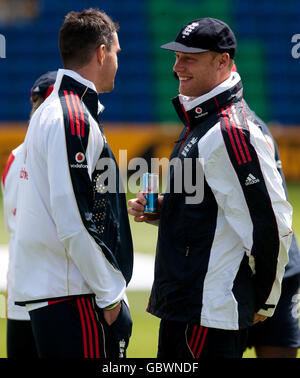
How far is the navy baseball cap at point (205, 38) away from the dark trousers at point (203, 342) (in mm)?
1325

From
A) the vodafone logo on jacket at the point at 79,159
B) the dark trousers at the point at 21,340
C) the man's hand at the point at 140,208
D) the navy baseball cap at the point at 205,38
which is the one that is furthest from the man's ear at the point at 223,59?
the dark trousers at the point at 21,340

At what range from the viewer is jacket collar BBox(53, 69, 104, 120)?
3371 mm

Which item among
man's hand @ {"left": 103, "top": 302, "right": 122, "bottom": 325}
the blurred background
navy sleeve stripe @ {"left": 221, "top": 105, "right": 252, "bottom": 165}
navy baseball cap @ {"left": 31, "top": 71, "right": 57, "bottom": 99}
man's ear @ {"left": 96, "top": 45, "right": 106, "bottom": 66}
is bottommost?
man's hand @ {"left": 103, "top": 302, "right": 122, "bottom": 325}

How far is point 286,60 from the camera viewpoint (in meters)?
17.5

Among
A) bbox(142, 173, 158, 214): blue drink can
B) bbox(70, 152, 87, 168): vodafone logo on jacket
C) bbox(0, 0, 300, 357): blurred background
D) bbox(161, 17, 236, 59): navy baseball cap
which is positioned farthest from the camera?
bbox(0, 0, 300, 357): blurred background

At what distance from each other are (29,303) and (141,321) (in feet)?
9.86

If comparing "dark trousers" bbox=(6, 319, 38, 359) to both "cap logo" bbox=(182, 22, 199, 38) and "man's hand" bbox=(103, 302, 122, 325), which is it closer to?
"man's hand" bbox=(103, 302, 122, 325)

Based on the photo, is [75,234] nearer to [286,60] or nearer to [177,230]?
[177,230]

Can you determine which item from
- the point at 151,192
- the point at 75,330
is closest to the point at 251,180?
the point at 151,192

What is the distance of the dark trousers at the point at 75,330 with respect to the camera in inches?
127

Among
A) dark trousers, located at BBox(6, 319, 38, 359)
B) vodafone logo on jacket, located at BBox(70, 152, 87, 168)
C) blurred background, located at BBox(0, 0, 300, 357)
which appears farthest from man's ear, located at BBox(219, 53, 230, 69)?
blurred background, located at BBox(0, 0, 300, 357)

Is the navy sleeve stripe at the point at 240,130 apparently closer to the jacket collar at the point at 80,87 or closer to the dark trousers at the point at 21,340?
the jacket collar at the point at 80,87
